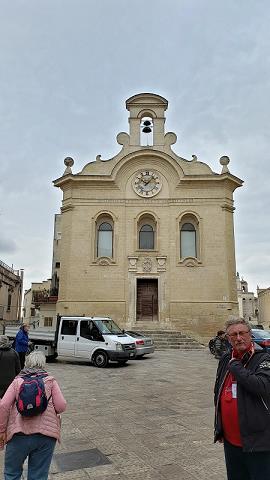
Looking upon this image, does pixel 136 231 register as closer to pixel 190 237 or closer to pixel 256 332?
pixel 190 237

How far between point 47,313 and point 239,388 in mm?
27862

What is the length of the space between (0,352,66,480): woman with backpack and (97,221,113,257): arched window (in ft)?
80.4

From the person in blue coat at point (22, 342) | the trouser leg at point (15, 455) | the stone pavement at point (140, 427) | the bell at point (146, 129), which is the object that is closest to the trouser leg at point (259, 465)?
the trouser leg at point (15, 455)

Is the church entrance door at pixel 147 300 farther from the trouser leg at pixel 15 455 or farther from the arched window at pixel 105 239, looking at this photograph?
the trouser leg at pixel 15 455

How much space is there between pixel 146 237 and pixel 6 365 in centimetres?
2281

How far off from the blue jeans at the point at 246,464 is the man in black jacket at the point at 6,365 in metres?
4.08

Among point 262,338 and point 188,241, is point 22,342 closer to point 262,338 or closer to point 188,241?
point 262,338


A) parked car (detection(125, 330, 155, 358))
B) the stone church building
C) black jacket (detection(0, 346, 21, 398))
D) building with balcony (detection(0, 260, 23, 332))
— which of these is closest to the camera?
black jacket (detection(0, 346, 21, 398))

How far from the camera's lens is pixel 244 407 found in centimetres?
311

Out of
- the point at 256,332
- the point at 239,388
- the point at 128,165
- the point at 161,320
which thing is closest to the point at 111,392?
the point at 239,388

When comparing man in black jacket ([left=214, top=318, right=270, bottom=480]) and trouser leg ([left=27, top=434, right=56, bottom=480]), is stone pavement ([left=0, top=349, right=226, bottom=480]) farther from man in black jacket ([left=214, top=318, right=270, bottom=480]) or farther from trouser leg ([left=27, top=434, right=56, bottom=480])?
man in black jacket ([left=214, top=318, right=270, bottom=480])

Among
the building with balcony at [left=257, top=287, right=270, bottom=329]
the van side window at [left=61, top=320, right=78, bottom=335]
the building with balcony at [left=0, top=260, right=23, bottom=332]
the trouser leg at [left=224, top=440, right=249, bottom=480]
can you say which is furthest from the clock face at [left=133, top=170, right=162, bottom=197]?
the building with balcony at [left=257, top=287, right=270, bottom=329]

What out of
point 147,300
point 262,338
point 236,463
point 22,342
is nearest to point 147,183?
point 147,300

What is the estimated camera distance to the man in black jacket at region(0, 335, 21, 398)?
252 inches
